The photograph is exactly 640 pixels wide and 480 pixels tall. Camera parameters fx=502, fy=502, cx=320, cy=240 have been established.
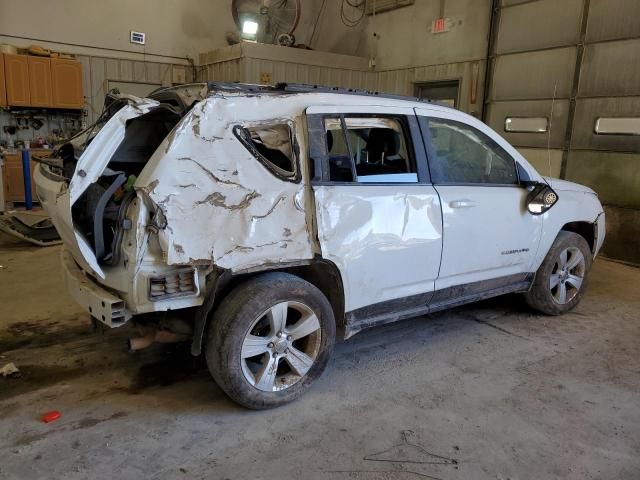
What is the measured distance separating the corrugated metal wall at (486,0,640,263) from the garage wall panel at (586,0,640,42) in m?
0.01

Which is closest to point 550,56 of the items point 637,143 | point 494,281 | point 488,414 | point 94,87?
point 637,143

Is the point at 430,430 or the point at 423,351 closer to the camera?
the point at 430,430

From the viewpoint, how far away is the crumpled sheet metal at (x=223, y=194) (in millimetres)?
2395

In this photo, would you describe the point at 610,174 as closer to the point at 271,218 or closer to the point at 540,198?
the point at 540,198

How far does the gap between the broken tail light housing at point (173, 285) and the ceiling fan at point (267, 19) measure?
7786mm

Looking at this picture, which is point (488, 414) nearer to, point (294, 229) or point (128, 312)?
point (294, 229)

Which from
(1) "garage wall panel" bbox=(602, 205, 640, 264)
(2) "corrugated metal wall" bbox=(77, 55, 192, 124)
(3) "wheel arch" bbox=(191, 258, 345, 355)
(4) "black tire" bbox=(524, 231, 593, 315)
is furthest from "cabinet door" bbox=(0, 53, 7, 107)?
(1) "garage wall panel" bbox=(602, 205, 640, 264)

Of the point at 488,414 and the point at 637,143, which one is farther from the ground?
the point at 637,143

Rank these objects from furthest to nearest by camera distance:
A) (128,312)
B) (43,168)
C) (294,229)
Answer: (43,168), (294,229), (128,312)

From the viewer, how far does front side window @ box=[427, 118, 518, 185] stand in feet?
11.0

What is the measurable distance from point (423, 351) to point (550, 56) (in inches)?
227

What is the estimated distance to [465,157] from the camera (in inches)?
140

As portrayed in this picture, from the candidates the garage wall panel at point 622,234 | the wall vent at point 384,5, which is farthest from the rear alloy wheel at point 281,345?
the wall vent at point 384,5

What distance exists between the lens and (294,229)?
2.70 metres
